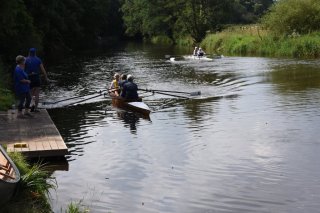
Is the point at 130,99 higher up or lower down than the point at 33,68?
lower down

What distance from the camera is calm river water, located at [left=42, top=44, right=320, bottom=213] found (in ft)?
33.4

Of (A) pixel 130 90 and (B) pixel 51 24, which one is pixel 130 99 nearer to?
(A) pixel 130 90

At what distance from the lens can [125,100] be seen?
20.4 m

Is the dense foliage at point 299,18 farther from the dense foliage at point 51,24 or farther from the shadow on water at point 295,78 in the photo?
the dense foliage at point 51,24

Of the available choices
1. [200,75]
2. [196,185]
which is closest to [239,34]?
[200,75]

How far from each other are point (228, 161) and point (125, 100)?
27.7ft

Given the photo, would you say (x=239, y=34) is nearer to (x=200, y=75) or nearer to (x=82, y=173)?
(x=200, y=75)

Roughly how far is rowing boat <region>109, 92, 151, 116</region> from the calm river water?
0.96 feet

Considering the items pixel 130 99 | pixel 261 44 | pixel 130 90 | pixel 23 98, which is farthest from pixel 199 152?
pixel 261 44

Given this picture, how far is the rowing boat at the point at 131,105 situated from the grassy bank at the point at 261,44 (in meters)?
27.3

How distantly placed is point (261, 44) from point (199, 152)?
39.5 metres

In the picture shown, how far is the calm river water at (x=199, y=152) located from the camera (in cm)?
1018

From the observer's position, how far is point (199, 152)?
535 inches

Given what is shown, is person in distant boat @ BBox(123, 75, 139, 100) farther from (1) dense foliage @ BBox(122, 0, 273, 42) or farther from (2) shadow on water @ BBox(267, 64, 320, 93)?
(1) dense foliage @ BBox(122, 0, 273, 42)
